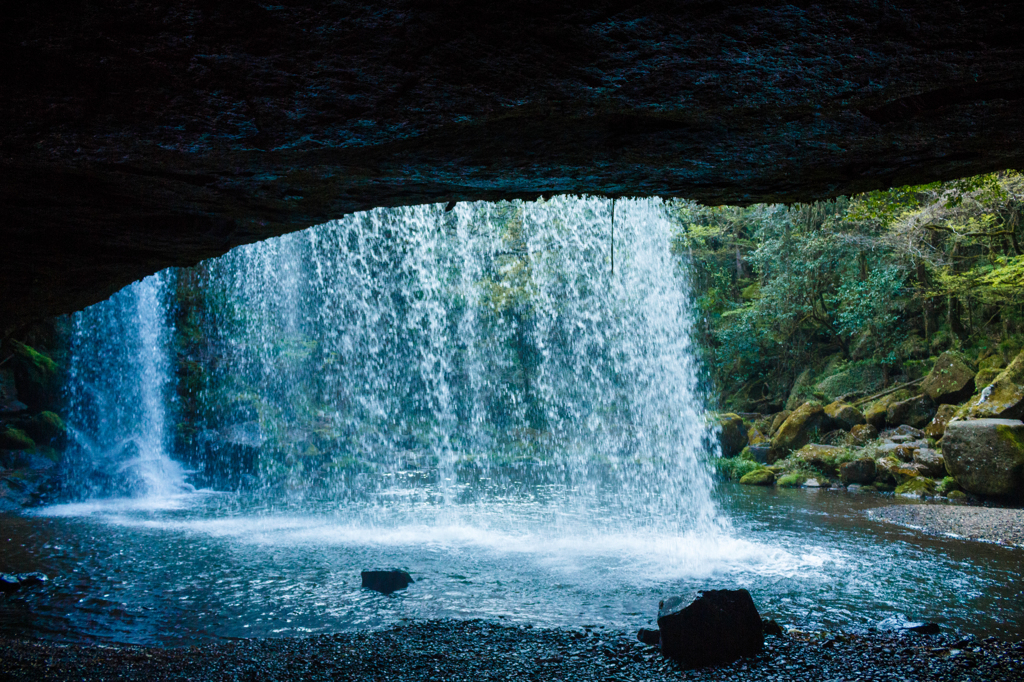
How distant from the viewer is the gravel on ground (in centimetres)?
927

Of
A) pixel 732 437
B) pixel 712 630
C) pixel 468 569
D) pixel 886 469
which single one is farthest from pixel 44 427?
pixel 886 469

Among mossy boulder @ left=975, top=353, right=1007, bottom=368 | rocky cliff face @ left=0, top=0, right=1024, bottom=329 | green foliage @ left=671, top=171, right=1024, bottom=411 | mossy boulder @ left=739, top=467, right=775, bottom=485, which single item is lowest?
mossy boulder @ left=739, top=467, right=775, bottom=485

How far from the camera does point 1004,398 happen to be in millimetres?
13359

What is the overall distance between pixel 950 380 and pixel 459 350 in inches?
590

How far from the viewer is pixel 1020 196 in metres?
12.8

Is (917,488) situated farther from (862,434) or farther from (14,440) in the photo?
(14,440)

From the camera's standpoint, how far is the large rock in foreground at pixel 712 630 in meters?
4.77

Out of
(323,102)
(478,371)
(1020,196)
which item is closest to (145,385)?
(478,371)

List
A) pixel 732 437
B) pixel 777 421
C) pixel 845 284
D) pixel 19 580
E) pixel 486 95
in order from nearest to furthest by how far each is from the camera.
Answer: pixel 486 95
pixel 19 580
pixel 732 437
pixel 777 421
pixel 845 284

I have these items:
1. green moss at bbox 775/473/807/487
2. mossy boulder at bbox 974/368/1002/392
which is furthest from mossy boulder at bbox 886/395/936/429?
green moss at bbox 775/473/807/487

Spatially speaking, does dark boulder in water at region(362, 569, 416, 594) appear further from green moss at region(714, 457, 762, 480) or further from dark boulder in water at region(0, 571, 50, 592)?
green moss at region(714, 457, 762, 480)

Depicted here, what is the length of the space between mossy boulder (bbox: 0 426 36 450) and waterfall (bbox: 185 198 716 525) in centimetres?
371

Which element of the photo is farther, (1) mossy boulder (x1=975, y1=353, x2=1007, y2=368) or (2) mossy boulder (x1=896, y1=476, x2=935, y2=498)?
(1) mossy boulder (x1=975, y1=353, x2=1007, y2=368)

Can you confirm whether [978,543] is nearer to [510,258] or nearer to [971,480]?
[971,480]
